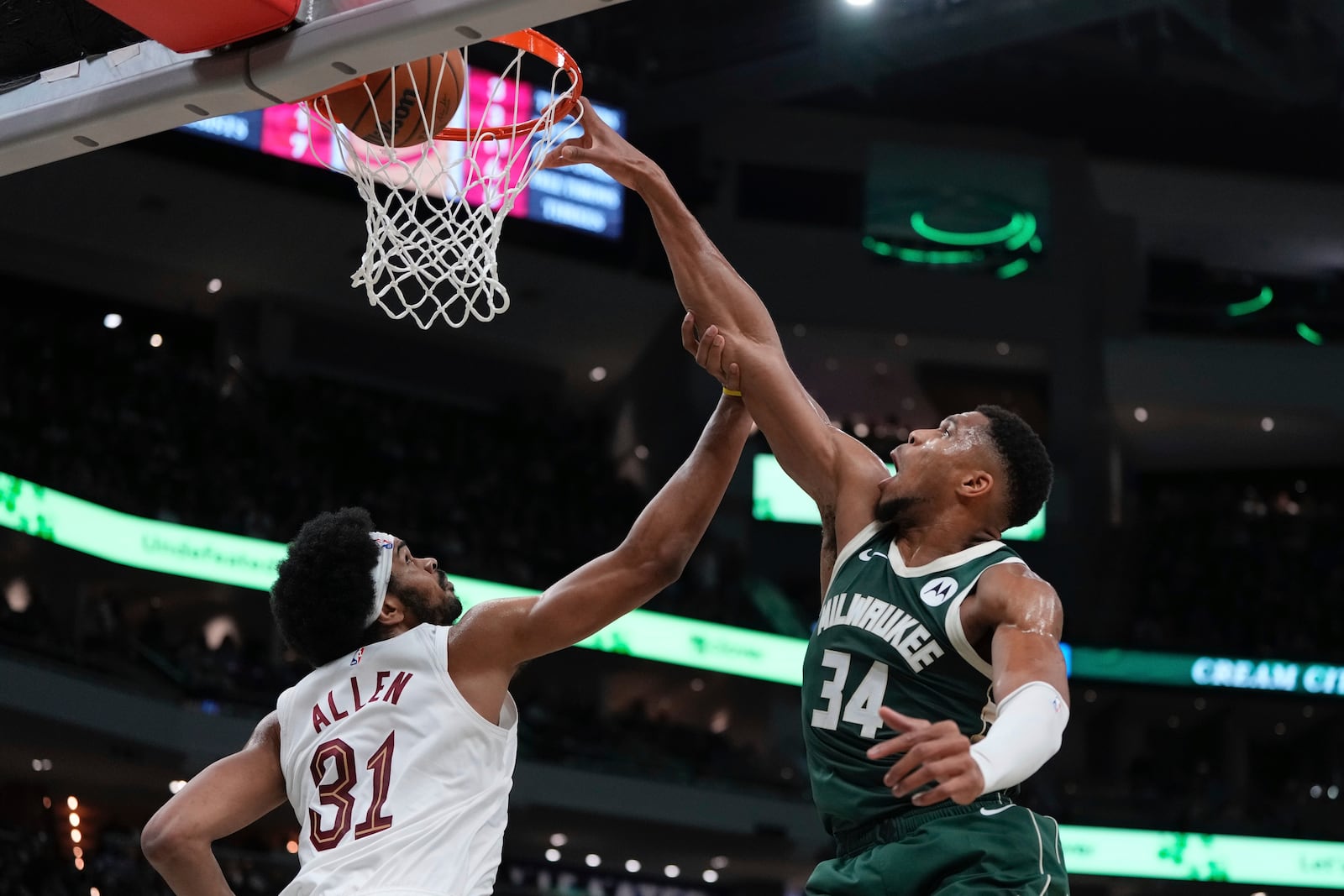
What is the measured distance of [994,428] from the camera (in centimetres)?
388

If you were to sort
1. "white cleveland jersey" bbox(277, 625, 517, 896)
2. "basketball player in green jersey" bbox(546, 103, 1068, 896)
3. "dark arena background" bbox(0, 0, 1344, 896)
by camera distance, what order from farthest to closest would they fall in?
"dark arena background" bbox(0, 0, 1344, 896), "white cleveland jersey" bbox(277, 625, 517, 896), "basketball player in green jersey" bbox(546, 103, 1068, 896)

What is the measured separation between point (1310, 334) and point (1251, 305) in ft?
3.34

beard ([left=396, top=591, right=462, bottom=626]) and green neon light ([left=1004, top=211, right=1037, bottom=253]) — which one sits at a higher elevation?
green neon light ([left=1004, top=211, right=1037, bottom=253])

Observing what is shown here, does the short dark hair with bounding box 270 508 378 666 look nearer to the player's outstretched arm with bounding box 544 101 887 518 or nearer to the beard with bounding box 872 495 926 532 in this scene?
the player's outstretched arm with bounding box 544 101 887 518

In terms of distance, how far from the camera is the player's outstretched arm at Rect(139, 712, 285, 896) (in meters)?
3.96

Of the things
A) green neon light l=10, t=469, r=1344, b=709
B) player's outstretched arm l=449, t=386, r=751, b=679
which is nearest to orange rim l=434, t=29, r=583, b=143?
player's outstretched arm l=449, t=386, r=751, b=679

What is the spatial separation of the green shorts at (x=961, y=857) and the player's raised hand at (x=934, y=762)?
53cm

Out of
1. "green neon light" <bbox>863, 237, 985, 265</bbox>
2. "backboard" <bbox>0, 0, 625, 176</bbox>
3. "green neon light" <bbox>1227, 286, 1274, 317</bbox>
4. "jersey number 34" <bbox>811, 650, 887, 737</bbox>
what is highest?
"green neon light" <bbox>863, 237, 985, 265</bbox>

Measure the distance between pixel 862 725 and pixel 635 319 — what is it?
20.1 metres

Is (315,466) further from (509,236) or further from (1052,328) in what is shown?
(1052,328)

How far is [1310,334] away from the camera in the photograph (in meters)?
24.2

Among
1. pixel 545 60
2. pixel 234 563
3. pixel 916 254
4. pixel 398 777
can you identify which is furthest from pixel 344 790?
pixel 916 254

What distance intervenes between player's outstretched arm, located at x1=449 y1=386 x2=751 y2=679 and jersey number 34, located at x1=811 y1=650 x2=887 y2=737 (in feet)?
1.78

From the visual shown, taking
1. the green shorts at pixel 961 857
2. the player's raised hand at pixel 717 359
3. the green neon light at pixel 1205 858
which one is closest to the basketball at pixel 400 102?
the player's raised hand at pixel 717 359
